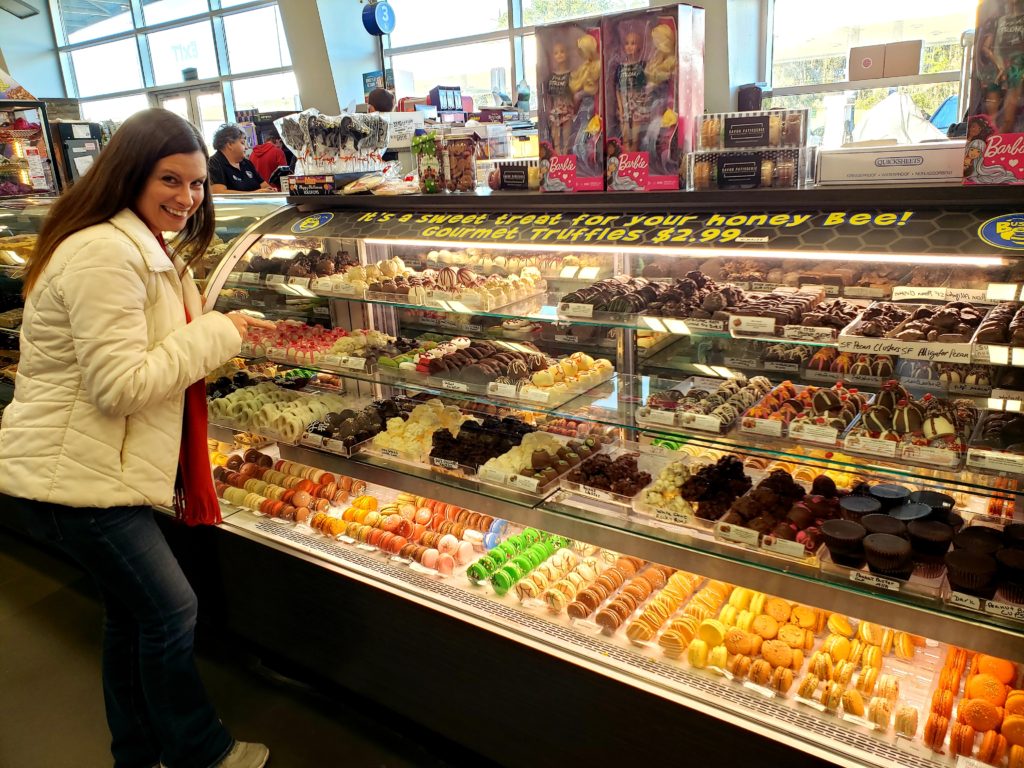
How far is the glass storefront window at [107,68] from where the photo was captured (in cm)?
1614

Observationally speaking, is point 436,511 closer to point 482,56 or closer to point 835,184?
point 835,184

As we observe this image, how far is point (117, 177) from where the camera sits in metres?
2.45

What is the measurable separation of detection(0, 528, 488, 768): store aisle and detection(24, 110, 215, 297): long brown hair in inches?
86.2

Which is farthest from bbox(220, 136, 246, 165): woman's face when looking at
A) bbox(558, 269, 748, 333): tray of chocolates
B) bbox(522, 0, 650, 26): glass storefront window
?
bbox(558, 269, 748, 333): tray of chocolates

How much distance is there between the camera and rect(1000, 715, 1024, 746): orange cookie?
217cm

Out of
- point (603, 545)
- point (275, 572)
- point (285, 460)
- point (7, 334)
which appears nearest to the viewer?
point (603, 545)

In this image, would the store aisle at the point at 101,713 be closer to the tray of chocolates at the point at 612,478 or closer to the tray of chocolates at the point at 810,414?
the tray of chocolates at the point at 612,478

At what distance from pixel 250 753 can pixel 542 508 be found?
1.66m

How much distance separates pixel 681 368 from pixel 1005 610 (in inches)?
55.7

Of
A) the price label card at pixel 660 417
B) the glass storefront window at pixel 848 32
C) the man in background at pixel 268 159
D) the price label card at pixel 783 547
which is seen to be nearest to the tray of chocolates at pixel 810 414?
the price label card at pixel 660 417

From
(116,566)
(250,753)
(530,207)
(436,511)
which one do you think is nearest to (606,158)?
(530,207)

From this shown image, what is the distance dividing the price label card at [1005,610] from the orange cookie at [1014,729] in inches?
14.3

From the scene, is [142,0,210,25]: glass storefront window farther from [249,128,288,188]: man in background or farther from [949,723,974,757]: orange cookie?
[949,723,974,757]: orange cookie

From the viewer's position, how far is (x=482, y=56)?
1138 centimetres
